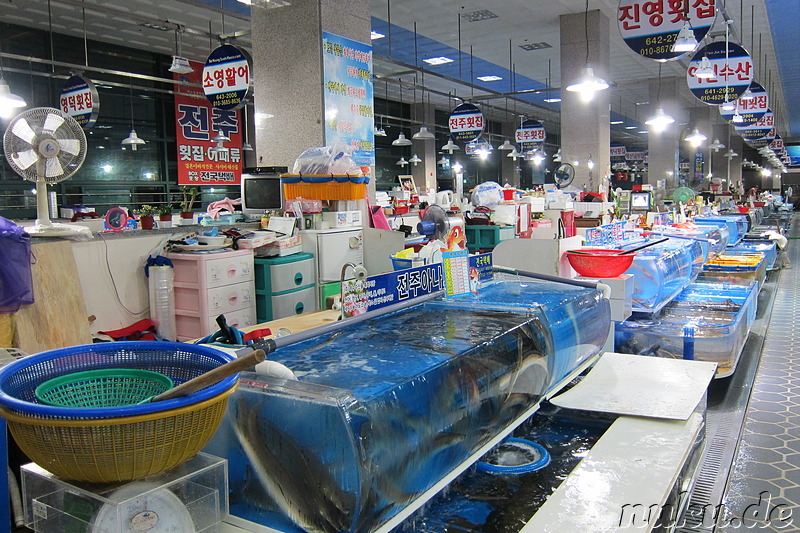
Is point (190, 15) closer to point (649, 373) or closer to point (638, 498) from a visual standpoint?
point (649, 373)

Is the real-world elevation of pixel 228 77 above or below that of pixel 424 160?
below

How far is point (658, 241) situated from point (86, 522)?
19.6 ft

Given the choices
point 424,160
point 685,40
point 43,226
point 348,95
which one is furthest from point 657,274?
point 424,160

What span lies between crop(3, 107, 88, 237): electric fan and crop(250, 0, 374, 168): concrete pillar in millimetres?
2966

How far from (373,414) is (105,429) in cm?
59

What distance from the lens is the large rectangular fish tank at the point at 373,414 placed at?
4.76 feet

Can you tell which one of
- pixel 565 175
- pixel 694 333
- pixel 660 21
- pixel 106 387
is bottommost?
pixel 694 333

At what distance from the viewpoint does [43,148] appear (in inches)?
152

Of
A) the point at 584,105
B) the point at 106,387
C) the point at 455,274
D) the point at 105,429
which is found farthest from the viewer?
the point at 584,105

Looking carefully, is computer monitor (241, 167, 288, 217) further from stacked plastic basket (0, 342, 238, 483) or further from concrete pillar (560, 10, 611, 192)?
concrete pillar (560, 10, 611, 192)

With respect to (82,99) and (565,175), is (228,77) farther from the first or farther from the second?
(565,175)

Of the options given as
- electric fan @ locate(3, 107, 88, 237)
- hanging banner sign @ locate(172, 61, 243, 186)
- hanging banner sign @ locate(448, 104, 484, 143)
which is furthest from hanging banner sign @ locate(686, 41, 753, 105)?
hanging banner sign @ locate(172, 61, 243, 186)

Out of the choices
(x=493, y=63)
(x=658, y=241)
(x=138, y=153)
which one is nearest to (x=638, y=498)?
(x=658, y=241)

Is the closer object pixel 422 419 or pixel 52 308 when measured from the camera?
pixel 422 419
